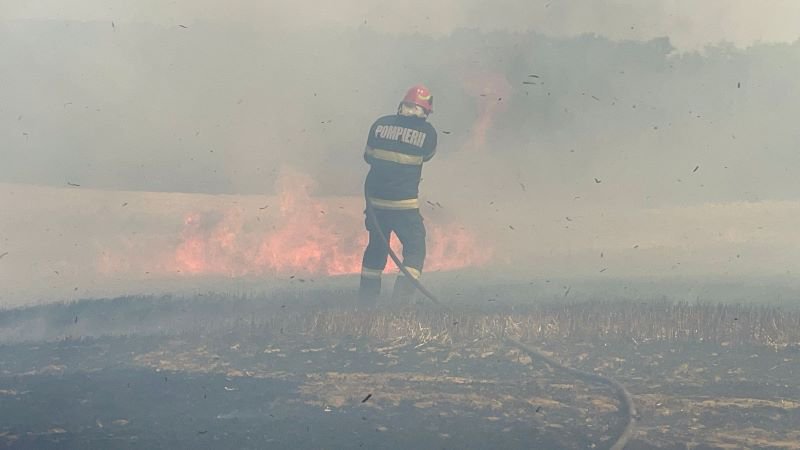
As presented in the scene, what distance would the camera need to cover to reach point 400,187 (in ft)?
34.9

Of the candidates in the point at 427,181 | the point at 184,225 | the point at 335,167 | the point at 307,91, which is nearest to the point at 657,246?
the point at 427,181

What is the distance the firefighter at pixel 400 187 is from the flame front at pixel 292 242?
2877 mm

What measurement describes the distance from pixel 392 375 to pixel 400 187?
3.62m

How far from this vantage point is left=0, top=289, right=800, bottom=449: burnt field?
5938 millimetres

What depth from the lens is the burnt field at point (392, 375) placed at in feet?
19.5

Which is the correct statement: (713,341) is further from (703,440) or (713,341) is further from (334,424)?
(334,424)

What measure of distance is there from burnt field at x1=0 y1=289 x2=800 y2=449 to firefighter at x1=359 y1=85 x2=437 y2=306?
0.80 m

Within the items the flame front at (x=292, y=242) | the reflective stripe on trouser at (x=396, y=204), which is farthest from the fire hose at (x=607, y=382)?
the flame front at (x=292, y=242)

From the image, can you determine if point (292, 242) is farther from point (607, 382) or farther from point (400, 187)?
point (607, 382)

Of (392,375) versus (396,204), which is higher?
(396,204)

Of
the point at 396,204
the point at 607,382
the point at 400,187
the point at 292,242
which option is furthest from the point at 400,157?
the point at 607,382

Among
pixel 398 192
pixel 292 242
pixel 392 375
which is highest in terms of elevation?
pixel 398 192

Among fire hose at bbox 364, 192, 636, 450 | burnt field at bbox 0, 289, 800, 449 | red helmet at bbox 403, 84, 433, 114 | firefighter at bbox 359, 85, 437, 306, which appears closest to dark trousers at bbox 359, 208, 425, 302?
firefighter at bbox 359, 85, 437, 306

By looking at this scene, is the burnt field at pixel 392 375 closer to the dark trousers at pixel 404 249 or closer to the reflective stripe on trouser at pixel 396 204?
the dark trousers at pixel 404 249
